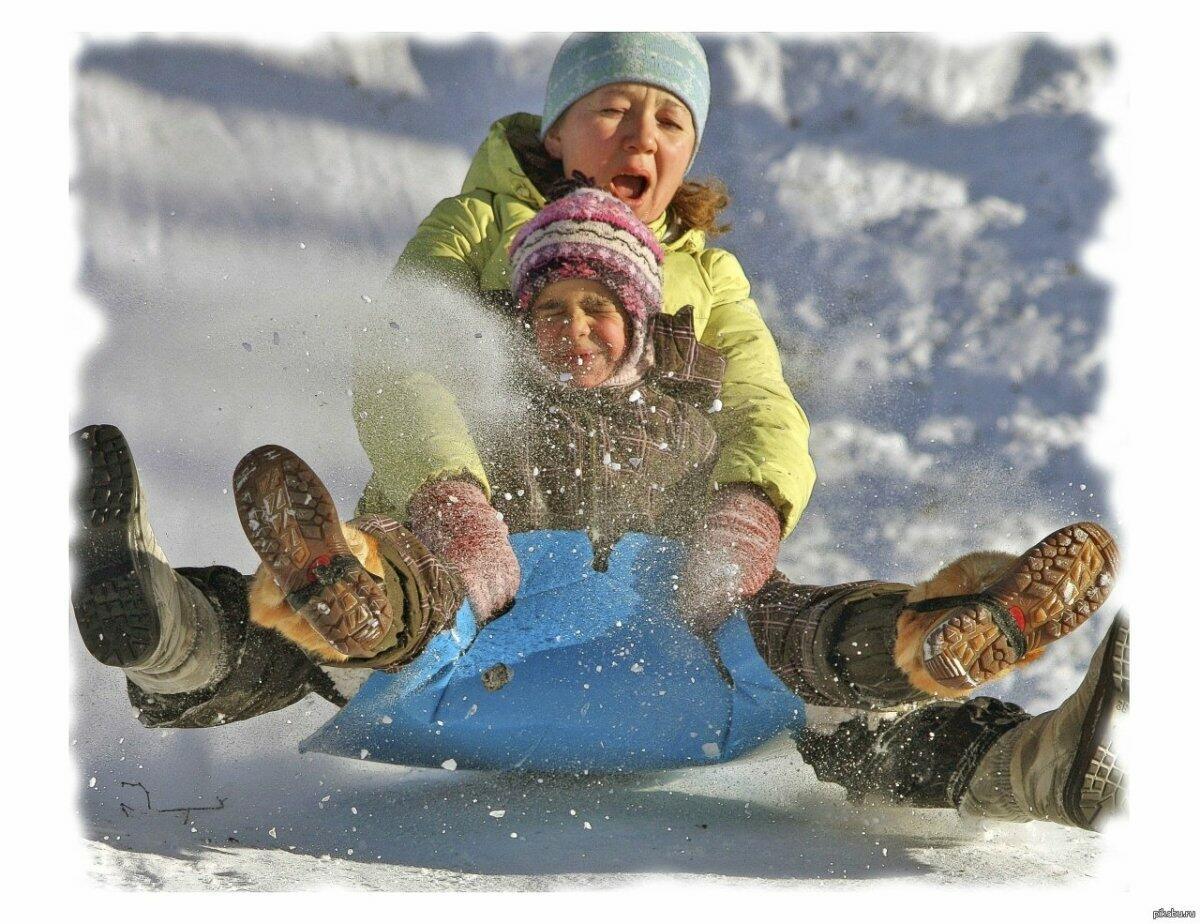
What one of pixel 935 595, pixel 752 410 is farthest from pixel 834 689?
pixel 752 410

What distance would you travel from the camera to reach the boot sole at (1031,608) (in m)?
1.29

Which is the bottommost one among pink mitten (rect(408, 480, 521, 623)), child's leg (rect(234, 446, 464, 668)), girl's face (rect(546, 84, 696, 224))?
child's leg (rect(234, 446, 464, 668))

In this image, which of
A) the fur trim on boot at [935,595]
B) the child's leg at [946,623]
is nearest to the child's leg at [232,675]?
the child's leg at [946,623]

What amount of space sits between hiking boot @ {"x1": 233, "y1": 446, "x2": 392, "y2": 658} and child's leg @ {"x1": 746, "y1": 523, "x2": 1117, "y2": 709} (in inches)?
21.5

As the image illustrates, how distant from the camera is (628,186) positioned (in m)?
1.87

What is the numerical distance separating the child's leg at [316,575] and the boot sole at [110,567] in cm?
13

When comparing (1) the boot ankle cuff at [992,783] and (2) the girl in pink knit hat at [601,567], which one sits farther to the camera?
(1) the boot ankle cuff at [992,783]

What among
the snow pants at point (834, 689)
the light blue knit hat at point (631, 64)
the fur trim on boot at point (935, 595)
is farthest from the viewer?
the light blue knit hat at point (631, 64)

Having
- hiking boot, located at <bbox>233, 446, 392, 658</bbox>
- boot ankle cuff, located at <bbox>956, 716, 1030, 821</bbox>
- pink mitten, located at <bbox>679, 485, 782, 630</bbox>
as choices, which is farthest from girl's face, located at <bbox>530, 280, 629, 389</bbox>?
boot ankle cuff, located at <bbox>956, 716, 1030, 821</bbox>

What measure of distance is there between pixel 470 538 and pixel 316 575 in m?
0.29

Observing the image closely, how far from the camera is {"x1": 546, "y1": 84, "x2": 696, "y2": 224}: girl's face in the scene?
1838 millimetres

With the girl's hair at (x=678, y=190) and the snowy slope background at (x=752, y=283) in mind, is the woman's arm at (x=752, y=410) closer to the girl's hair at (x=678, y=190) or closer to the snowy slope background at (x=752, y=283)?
the girl's hair at (x=678, y=190)

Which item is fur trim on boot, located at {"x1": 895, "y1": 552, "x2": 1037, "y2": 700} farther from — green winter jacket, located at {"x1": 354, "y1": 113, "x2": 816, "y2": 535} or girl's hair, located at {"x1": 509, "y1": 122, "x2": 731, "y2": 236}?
girl's hair, located at {"x1": 509, "y1": 122, "x2": 731, "y2": 236}

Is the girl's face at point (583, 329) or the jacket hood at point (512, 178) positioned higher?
the jacket hood at point (512, 178)
